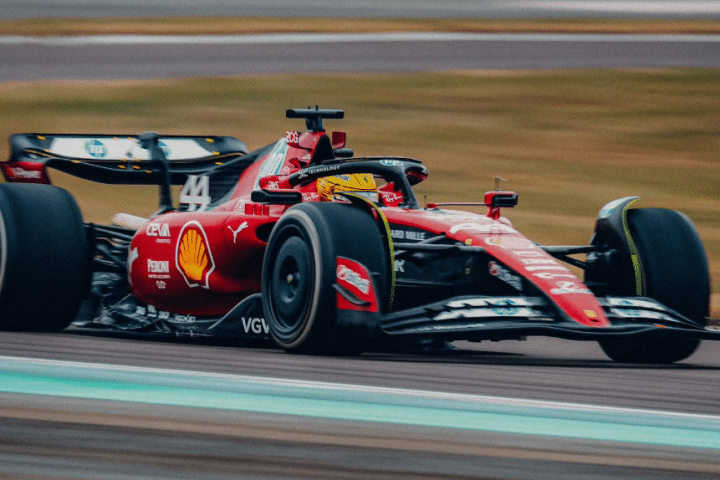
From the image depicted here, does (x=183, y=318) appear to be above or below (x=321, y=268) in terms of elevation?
below

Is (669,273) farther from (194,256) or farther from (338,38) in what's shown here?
(338,38)

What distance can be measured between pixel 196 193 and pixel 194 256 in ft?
3.33

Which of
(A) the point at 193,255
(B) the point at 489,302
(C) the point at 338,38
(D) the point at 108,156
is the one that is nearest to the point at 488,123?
(C) the point at 338,38

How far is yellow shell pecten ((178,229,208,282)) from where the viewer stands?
293 inches

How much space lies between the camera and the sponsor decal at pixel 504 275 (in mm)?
6516

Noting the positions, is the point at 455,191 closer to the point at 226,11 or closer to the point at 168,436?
the point at 168,436

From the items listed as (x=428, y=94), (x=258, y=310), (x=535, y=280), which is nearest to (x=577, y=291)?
(x=535, y=280)

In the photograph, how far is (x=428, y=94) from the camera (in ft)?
60.8

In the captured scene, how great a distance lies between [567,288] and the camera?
6195 mm

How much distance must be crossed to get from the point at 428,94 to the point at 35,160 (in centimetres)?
1038

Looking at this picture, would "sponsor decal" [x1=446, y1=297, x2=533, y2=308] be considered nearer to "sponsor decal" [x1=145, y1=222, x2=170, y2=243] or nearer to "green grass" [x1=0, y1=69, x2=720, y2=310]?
"sponsor decal" [x1=145, y1=222, x2=170, y2=243]

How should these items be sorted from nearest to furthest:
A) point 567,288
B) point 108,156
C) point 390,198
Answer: point 567,288, point 390,198, point 108,156

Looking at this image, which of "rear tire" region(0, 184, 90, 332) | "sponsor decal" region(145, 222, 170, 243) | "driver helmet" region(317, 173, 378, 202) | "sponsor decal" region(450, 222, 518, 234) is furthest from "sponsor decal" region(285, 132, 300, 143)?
"sponsor decal" region(450, 222, 518, 234)

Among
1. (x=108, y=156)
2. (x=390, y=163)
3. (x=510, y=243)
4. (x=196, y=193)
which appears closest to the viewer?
(x=510, y=243)
